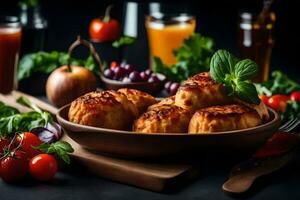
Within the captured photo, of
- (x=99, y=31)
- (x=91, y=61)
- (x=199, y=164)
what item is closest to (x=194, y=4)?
(x=99, y=31)

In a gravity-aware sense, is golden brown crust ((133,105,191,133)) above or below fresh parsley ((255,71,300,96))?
above

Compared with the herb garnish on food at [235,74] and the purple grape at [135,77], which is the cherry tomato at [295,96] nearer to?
the purple grape at [135,77]

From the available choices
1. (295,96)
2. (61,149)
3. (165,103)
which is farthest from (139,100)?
(295,96)

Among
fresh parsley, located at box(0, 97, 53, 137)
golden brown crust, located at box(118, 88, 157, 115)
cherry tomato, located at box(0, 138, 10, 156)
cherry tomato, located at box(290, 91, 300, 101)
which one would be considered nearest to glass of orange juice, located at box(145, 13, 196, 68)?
cherry tomato, located at box(290, 91, 300, 101)

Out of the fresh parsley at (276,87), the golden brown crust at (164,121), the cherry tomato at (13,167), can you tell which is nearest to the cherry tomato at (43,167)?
the cherry tomato at (13,167)

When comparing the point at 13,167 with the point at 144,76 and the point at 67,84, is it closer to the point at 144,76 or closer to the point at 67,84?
the point at 67,84

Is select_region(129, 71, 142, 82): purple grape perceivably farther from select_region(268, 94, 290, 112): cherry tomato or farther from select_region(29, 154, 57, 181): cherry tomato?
select_region(29, 154, 57, 181): cherry tomato
